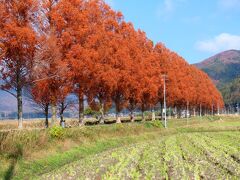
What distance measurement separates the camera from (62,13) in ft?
125

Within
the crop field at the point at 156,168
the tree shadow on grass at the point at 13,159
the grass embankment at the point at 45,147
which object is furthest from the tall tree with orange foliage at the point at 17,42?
the crop field at the point at 156,168

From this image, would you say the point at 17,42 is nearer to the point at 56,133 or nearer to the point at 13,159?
the point at 56,133

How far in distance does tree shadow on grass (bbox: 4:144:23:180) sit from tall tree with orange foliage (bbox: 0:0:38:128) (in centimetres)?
859

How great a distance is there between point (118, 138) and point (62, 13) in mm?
13771

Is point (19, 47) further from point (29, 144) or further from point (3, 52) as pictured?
point (29, 144)

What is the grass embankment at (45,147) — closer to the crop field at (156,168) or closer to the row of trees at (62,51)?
the crop field at (156,168)

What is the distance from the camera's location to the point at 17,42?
104 feet

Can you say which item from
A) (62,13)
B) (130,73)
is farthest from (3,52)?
(130,73)

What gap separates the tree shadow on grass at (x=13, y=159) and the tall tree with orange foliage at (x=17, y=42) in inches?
338

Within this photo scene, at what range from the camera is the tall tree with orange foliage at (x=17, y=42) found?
3152 cm

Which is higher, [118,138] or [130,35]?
[130,35]

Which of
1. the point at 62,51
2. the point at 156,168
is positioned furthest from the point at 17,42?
the point at 156,168

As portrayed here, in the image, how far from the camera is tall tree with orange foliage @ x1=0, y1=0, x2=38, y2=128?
31.5m

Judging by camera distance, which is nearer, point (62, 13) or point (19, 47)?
point (19, 47)
